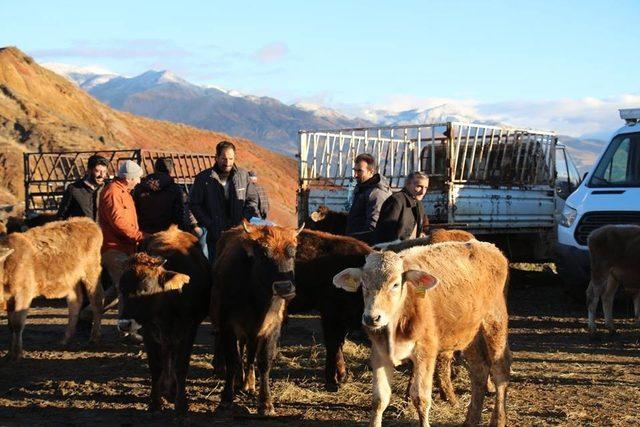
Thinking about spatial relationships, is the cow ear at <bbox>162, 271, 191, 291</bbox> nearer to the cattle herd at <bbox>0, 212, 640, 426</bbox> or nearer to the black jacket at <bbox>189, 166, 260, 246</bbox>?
the cattle herd at <bbox>0, 212, 640, 426</bbox>

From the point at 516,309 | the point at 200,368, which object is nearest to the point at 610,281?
the point at 516,309

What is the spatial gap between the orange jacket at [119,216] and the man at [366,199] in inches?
96.8

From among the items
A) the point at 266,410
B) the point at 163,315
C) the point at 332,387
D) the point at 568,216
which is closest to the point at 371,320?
the point at 266,410

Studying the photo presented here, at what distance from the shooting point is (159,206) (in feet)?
35.4

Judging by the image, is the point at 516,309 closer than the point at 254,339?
No

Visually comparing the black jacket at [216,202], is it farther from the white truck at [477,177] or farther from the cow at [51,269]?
the white truck at [477,177]

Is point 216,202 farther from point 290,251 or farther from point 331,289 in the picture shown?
point 290,251

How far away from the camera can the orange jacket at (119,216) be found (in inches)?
388

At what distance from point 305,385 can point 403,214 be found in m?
2.16

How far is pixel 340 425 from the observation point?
24.1 feet

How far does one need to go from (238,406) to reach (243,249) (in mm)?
1394

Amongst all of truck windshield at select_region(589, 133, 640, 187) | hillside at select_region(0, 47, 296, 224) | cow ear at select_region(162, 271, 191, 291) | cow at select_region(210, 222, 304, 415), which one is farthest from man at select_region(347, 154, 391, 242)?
hillside at select_region(0, 47, 296, 224)

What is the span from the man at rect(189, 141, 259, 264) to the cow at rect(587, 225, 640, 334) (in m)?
5.10

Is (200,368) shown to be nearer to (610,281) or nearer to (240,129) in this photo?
(610,281)
